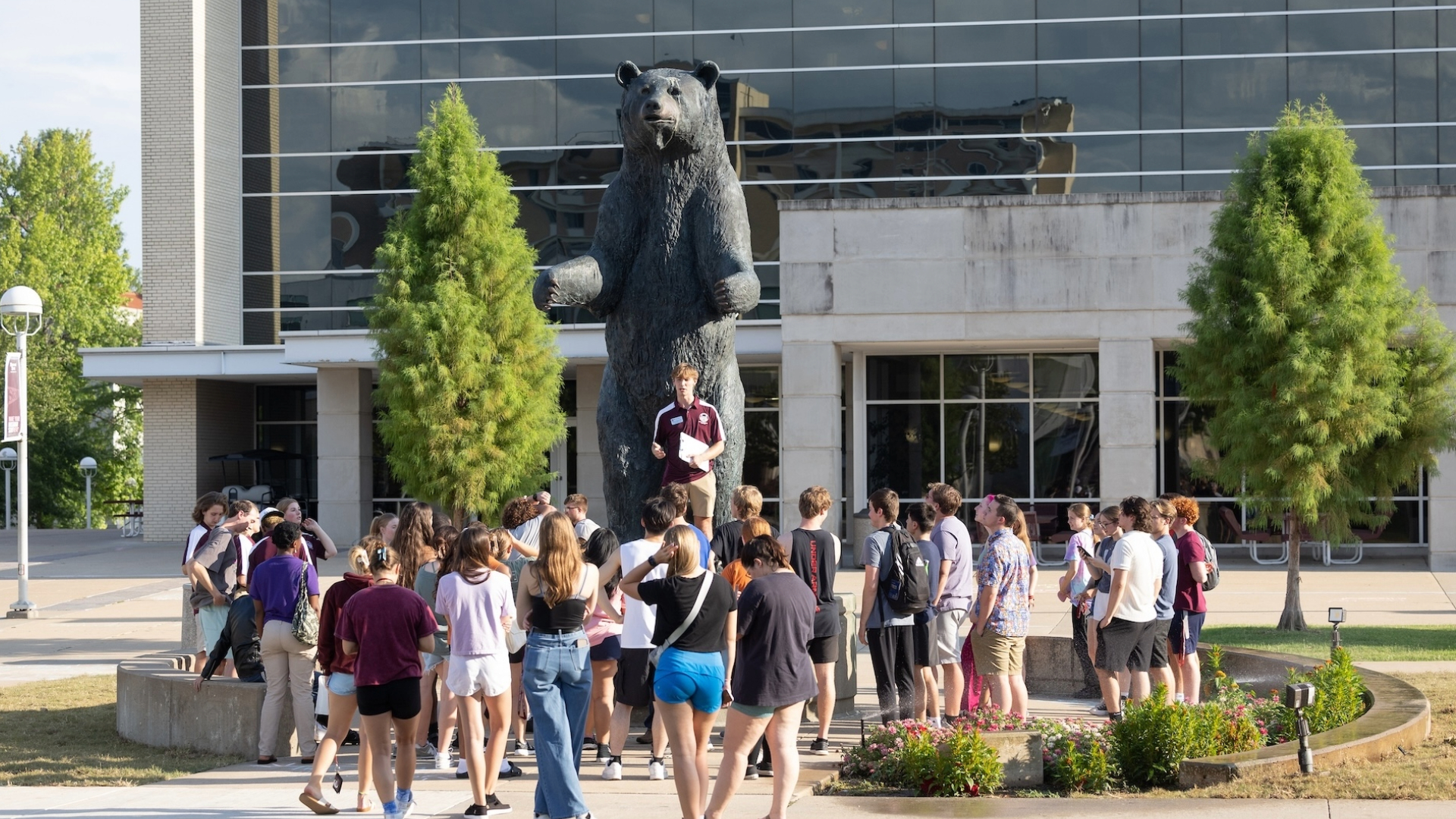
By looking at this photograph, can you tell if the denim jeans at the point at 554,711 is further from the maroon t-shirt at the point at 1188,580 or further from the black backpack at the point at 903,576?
the maroon t-shirt at the point at 1188,580

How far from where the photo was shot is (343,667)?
22.5ft

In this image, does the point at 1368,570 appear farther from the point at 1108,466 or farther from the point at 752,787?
the point at 752,787

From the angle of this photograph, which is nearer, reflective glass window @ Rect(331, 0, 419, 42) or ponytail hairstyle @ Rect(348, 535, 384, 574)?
ponytail hairstyle @ Rect(348, 535, 384, 574)

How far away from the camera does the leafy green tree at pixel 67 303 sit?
4722cm

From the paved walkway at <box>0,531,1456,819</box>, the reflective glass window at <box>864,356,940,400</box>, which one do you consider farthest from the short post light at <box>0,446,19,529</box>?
the reflective glass window at <box>864,356,940,400</box>

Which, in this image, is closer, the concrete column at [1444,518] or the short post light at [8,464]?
the concrete column at [1444,518]

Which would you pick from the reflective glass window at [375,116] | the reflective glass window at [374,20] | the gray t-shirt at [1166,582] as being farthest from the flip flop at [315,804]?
the reflective glass window at [374,20]

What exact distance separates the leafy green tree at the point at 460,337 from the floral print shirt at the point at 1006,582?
13.9 m

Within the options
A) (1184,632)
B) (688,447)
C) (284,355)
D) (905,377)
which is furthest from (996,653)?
(284,355)

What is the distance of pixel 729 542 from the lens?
26.8ft

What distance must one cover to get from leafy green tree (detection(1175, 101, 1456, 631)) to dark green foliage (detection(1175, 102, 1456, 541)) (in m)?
0.02

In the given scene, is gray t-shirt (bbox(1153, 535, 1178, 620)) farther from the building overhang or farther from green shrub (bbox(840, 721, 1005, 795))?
the building overhang

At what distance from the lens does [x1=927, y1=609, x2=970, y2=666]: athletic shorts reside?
8.82m

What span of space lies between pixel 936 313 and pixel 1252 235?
7646 millimetres
